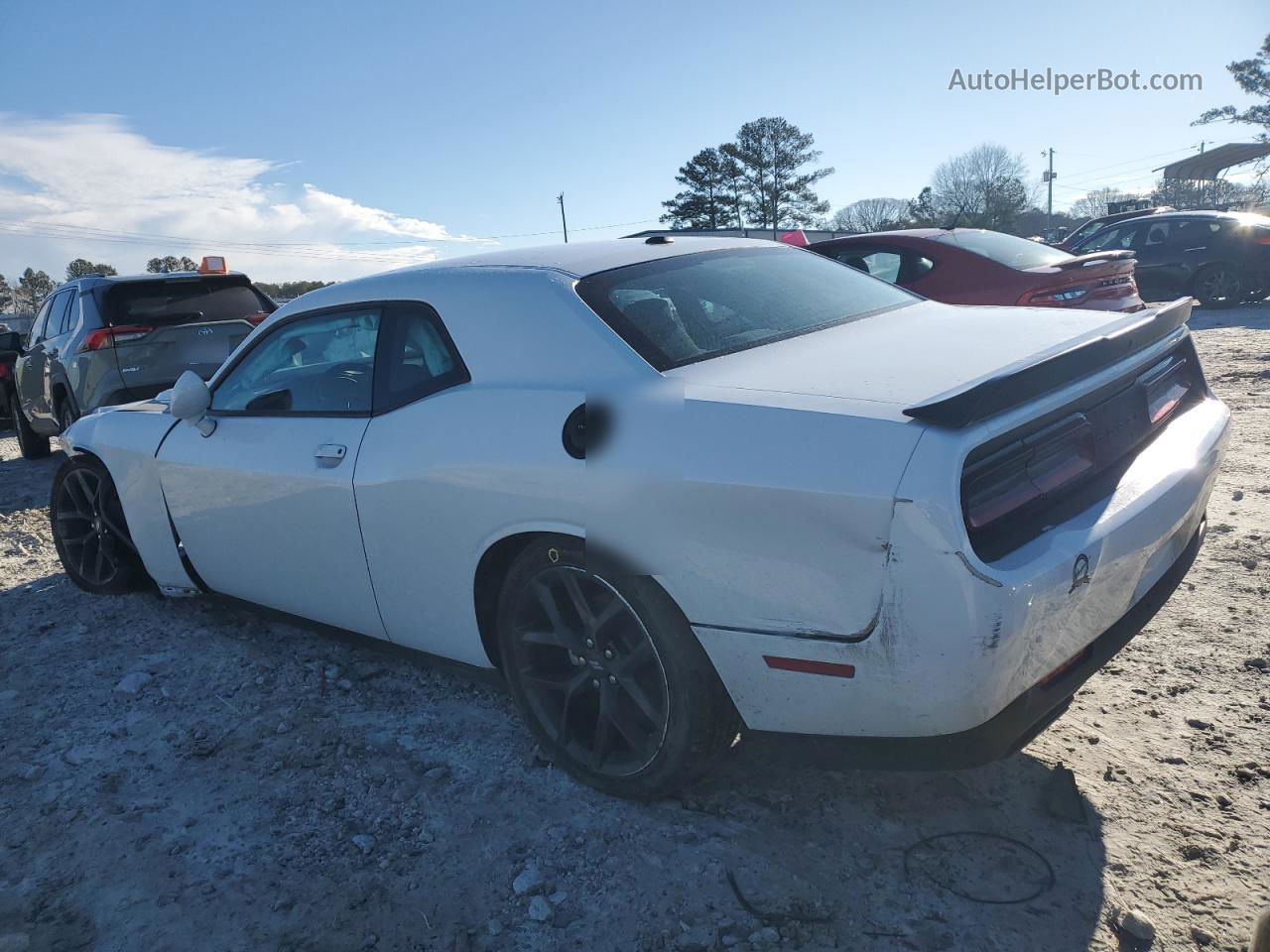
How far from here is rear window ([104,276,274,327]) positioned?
755cm

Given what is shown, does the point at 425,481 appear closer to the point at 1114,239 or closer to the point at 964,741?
the point at 964,741

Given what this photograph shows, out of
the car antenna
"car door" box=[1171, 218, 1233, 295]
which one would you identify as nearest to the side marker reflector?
the car antenna

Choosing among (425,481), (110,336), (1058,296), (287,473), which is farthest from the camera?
(110,336)

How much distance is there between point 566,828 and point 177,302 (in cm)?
676

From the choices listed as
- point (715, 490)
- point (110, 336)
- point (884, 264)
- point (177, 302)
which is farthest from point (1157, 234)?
point (715, 490)

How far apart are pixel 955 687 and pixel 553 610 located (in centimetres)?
110

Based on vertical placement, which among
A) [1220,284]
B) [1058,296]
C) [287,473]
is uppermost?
[1058,296]

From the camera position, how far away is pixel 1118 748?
2693mm

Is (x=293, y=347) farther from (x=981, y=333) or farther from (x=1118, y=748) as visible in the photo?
(x=1118, y=748)

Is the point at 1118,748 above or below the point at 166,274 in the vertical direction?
below

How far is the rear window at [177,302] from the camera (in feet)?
24.8

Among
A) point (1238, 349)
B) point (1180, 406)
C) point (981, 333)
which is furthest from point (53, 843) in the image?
point (1238, 349)

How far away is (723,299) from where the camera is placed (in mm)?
2896

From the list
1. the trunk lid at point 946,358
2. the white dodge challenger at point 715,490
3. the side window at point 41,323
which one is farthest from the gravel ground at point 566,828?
the side window at point 41,323
